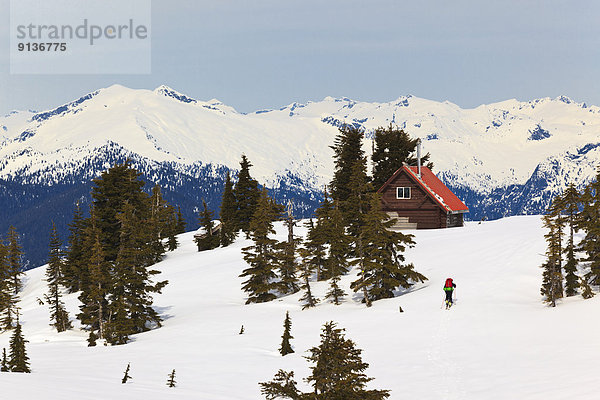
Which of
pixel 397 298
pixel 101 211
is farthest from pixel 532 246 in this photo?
pixel 101 211

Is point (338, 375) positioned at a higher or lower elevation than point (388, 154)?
lower

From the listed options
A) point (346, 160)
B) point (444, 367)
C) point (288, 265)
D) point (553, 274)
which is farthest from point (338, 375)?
point (346, 160)

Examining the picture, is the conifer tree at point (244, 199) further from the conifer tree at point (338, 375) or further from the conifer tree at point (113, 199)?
the conifer tree at point (338, 375)

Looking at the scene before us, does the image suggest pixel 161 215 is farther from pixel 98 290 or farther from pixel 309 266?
pixel 98 290

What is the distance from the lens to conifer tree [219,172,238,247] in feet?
244

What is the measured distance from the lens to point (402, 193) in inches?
2670

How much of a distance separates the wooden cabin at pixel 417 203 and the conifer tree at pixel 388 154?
18.4 feet

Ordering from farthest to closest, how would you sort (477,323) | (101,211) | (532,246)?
1. (101,211)
2. (532,246)
3. (477,323)

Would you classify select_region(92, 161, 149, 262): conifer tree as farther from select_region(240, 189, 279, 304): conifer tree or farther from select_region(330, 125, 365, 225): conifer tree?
select_region(330, 125, 365, 225): conifer tree

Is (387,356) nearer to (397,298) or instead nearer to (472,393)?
(472,393)

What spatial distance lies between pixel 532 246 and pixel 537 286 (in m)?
10.8

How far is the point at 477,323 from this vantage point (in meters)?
27.5

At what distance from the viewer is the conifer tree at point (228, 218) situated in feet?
244

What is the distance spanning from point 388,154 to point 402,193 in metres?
9.40
